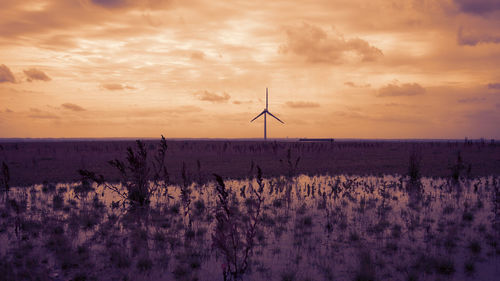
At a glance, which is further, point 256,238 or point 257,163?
point 257,163

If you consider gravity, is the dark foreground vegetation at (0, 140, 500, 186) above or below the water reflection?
above

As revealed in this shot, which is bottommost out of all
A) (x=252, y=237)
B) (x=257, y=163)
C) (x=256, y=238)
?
(x=256, y=238)

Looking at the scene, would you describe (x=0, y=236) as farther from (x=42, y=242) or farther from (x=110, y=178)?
(x=110, y=178)

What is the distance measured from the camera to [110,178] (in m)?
20.3

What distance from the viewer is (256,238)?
8.72m

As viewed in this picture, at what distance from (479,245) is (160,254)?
7.83 metres

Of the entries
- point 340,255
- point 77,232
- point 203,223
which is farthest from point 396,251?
point 77,232

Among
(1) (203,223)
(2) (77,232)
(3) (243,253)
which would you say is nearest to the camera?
(3) (243,253)

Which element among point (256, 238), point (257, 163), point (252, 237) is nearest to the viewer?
point (252, 237)

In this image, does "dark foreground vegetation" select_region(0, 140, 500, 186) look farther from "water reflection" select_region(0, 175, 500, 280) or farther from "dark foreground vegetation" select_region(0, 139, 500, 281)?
"water reflection" select_region(0, 175, 500, 280)

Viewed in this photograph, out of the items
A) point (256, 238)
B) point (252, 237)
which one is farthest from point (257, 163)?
point (252, 237)

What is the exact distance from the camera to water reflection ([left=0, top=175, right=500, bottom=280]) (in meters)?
6.70

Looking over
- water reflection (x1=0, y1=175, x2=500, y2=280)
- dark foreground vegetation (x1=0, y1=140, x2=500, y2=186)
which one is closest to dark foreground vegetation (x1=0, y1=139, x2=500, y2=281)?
water reflection (x1=0, y1=175, x2=500, y2=280)

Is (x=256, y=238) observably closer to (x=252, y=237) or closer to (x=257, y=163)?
(x=252, y=237)
